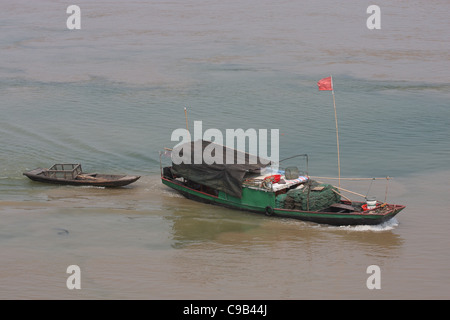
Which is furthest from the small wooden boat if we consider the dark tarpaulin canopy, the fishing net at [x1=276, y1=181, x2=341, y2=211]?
the fishing net at [x1=276, y1=181, x2=341, y2=211]

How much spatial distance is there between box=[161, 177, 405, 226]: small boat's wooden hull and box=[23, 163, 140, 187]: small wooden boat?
2.58 m

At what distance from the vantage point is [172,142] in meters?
32.0

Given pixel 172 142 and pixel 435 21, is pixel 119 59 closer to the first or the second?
pixel 172 142

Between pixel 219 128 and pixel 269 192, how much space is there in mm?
12088

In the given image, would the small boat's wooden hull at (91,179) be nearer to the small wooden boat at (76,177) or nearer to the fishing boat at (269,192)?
the small wooden boat at (76,177)

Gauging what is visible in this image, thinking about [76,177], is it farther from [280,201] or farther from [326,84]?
[326,84]

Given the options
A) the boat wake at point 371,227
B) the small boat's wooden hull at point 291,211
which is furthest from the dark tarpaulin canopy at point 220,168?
the boat wake at point 371,227

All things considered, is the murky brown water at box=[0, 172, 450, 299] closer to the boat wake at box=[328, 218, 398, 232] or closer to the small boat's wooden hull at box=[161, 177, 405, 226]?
the boat wake at box=[328, 218, 398, 232]

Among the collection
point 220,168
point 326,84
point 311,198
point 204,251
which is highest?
point 326,84

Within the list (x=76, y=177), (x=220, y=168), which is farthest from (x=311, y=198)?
(x=76, y=177)

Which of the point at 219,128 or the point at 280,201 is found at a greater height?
the point at 219,128

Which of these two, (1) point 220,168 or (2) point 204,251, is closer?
(2) point 204,251

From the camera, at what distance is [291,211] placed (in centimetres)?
2192

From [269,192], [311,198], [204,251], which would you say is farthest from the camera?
[269,192]
